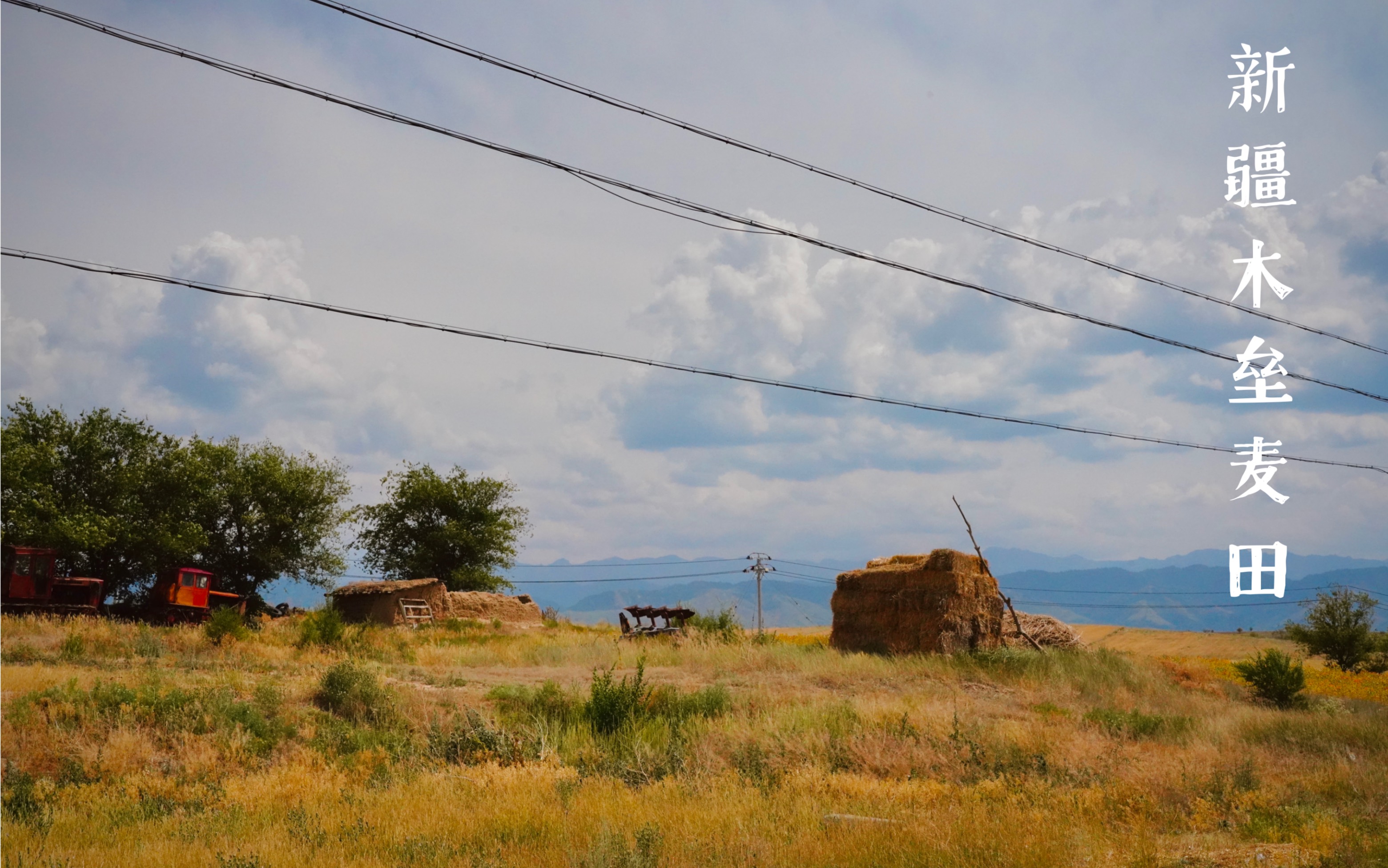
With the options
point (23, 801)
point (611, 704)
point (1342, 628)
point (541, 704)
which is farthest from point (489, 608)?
point (1342, 628)

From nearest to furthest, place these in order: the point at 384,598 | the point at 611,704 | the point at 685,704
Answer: the point at 611,704 → the point at 685,704 → the point at 384,598

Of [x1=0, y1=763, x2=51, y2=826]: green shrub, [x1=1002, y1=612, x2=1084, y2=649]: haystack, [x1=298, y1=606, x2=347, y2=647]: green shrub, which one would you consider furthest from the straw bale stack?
[x1=0, y1=763, x2=51, y2=826]: green shrub

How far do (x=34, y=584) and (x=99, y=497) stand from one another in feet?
39.9

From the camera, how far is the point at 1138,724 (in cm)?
1641

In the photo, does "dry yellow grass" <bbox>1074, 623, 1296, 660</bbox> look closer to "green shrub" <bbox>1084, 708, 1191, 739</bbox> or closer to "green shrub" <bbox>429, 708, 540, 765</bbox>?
"green shrub" <bbox>1084, 708, 1191, 739</bbox>

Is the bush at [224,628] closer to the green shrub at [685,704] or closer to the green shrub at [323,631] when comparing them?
the green shrub at [323,631]

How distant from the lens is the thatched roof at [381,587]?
3906 cm

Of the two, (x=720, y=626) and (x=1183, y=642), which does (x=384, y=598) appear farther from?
(x=1183, y=642)

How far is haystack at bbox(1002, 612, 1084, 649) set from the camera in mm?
24453

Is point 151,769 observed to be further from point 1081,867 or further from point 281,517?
point 281,517

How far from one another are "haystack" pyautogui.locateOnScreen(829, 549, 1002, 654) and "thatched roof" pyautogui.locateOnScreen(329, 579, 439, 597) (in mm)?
21086

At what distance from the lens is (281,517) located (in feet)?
154

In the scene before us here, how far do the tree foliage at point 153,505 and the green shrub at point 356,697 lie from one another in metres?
27.1

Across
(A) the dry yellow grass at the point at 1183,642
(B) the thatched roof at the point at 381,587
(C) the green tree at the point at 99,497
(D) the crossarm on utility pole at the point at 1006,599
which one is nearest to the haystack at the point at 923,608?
(D) the crossarm on utility pole at the point at 1006,599
